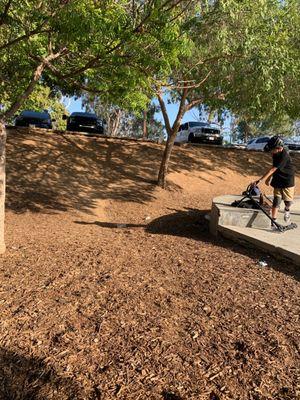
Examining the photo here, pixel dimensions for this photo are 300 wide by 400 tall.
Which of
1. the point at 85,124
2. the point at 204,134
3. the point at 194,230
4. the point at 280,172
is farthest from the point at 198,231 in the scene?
the point at 204,134

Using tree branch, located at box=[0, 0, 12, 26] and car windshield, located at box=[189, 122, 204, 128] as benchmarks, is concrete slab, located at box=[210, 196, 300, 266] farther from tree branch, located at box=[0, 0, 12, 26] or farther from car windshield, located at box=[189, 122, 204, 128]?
car windshield, located at box=[189, 122, 204, 128]

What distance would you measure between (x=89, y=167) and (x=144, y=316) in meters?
11.2

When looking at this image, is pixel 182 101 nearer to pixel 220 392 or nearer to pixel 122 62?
pixel 122 62

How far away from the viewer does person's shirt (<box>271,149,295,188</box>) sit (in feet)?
25.1

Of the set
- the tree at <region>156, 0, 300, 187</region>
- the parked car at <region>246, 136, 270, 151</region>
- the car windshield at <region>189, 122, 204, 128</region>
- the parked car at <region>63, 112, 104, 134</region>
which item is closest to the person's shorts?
the tree at <region>156, 0, 300, 187</region>

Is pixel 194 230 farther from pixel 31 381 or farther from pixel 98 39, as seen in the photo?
pixel 31 381

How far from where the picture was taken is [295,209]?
10.1 metres

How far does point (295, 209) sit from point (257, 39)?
4.06 m

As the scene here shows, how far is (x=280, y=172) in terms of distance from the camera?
7.75m

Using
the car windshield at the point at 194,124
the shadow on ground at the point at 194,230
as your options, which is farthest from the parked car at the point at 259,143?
the shadow on ground at the point at 194,230

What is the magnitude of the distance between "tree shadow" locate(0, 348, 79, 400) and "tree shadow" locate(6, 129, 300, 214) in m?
7.91

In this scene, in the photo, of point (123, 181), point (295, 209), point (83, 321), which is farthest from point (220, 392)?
point (123, 181)

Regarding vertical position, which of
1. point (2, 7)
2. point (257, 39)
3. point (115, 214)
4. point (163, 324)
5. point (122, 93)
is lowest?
point (115, 214)

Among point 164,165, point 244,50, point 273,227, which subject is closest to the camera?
point 273,227
